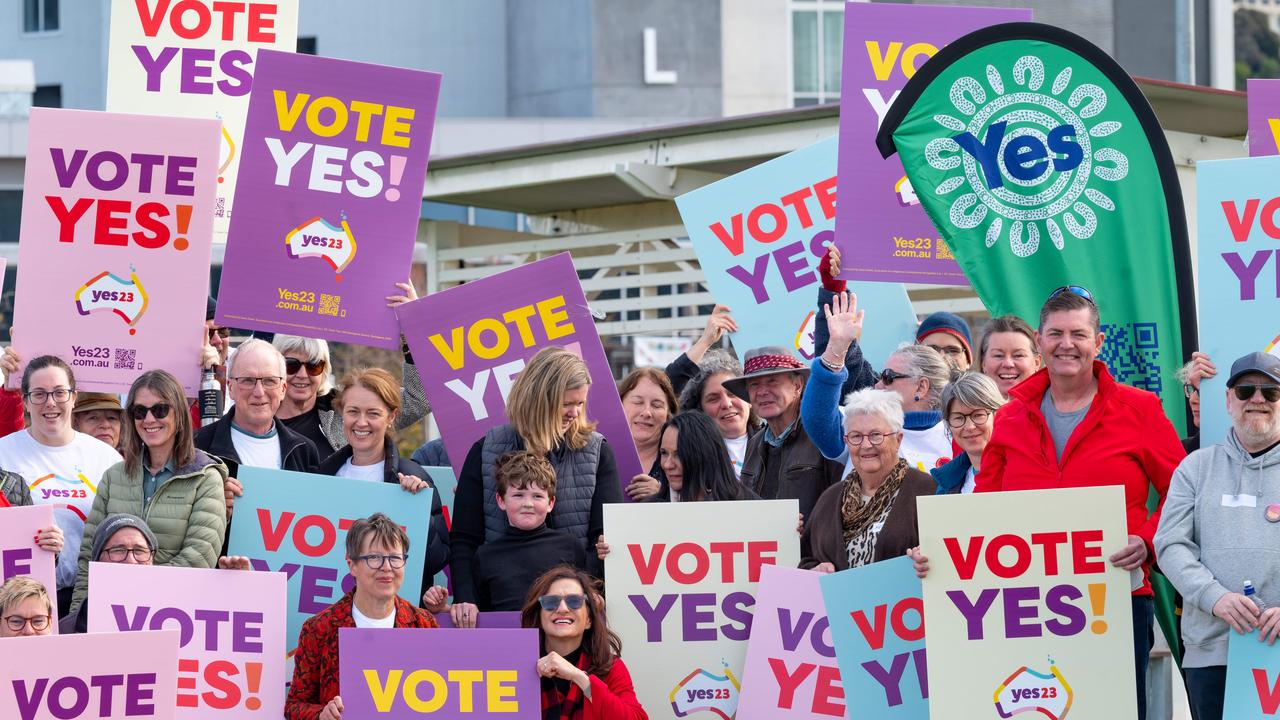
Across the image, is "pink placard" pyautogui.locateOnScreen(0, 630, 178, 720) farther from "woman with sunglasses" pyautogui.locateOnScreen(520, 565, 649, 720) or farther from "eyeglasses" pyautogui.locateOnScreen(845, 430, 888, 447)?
"eyeglasses" pyautogui.locateOnScreen(845, 430, 888, 447)

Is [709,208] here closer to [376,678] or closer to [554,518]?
[554,518]

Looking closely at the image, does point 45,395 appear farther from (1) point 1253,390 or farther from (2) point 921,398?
(1) point 1253,390

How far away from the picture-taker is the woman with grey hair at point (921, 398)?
290 inches

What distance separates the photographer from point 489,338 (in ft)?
25.9

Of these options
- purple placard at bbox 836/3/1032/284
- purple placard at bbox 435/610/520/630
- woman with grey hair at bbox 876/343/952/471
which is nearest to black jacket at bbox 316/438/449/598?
purple placard at bbox 435/610/520/630

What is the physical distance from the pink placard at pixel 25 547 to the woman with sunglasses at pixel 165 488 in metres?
0.17

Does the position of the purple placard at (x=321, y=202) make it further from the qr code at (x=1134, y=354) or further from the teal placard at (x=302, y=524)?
the qr code at (x=1134, y=354)

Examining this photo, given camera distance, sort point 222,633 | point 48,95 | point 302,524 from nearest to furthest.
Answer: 1. point 222,633
2. point 302,524
3. point 48,95

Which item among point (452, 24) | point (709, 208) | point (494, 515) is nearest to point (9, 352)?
point (494, 515)

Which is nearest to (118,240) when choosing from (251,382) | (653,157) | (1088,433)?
(251,382)

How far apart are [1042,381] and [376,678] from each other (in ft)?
8.42

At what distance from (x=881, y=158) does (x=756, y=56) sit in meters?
26.8

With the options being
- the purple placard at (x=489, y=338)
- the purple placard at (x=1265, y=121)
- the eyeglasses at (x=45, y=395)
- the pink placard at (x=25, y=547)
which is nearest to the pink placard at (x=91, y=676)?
the pink placard at (x=25, y=547)

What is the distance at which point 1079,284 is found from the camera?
7.15 m
